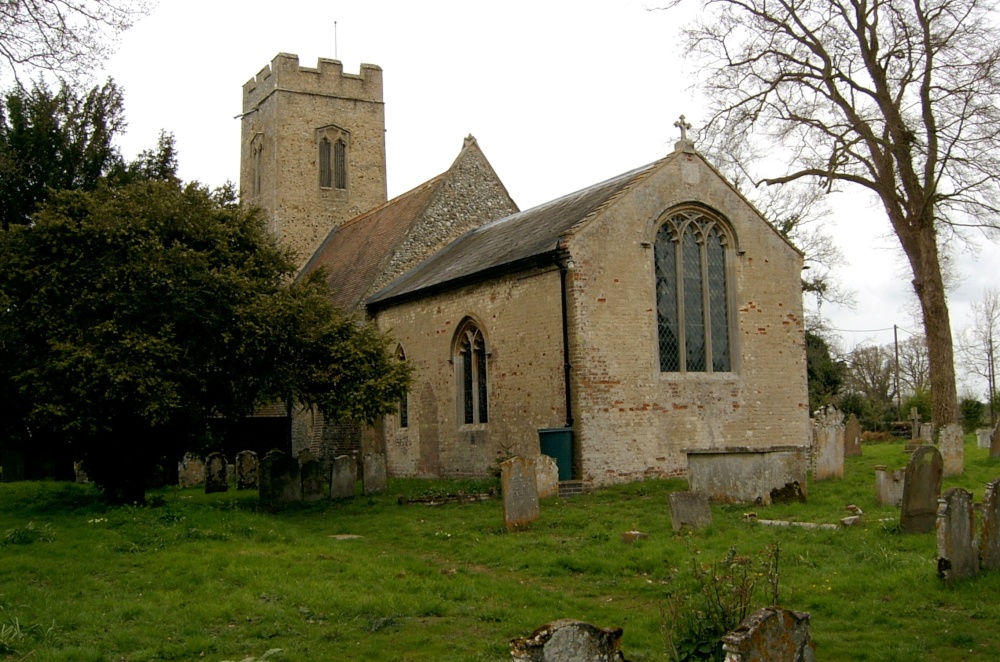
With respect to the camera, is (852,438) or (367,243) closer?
(852,438)

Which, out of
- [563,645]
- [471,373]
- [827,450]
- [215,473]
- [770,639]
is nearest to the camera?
[563,645]

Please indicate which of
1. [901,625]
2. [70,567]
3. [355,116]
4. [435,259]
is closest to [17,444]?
[70,567]

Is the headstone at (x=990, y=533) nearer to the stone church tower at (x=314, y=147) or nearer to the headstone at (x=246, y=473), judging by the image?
the headstone at (x=246, y=473)

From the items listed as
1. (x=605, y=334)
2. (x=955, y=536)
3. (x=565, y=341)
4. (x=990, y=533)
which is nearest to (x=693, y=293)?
(x=605, y=334)

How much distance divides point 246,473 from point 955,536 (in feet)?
57.0

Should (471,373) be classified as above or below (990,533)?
above

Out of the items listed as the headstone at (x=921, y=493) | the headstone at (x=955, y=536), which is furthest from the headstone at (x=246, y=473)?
the headstone at (x=955, y=536)

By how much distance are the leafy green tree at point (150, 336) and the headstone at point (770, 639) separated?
11.6 meters

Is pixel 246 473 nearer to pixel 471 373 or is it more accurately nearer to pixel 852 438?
pixel 471 373

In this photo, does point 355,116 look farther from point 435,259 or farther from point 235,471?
point 235,471

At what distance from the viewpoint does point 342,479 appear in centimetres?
1777

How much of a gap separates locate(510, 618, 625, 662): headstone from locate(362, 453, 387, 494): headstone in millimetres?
13912

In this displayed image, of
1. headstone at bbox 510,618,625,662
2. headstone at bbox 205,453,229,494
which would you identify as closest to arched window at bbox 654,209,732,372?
headstone at bbox 205,453,229,494

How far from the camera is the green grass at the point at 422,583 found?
298 inches
